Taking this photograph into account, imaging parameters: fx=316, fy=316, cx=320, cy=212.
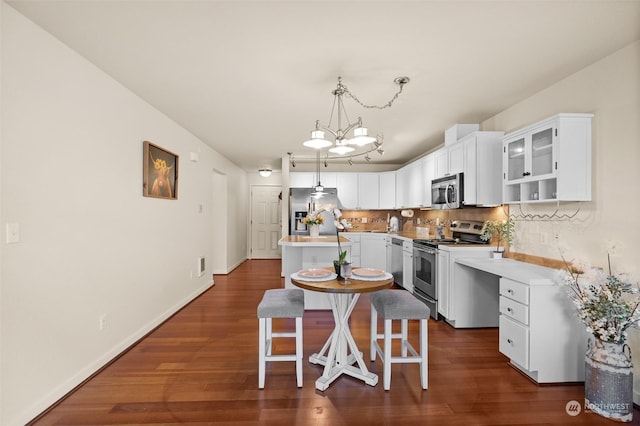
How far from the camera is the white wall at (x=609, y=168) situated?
2.16 meters

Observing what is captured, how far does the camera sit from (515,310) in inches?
98.2

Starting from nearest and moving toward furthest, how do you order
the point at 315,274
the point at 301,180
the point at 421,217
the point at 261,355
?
the point at 261,355
the point at 315,274
the point at 421,217
the point at 301,180

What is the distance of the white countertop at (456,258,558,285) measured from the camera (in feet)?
7.77

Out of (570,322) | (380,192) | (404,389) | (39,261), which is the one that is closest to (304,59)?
(39,261)

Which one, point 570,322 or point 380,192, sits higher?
point 380,192

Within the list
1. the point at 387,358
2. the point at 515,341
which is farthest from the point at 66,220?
the point at 515,341

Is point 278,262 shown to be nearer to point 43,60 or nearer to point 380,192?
point 380,192

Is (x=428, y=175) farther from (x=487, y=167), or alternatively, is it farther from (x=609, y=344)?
(x=609, y=344)

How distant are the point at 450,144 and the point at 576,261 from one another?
6.54 feet

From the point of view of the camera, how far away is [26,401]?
1900 millimetres

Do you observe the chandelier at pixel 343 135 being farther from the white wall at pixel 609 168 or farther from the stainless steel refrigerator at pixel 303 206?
the stainless steel refrigerator at pixel 303 206

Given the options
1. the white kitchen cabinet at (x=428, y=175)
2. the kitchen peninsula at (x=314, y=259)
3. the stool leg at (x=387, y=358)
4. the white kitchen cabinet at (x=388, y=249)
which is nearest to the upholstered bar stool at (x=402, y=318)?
the stool leg at (x=387, y=358)

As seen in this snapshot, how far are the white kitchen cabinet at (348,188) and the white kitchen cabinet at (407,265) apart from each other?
74.6 inches

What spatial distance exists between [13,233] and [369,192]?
5620 millimetres
